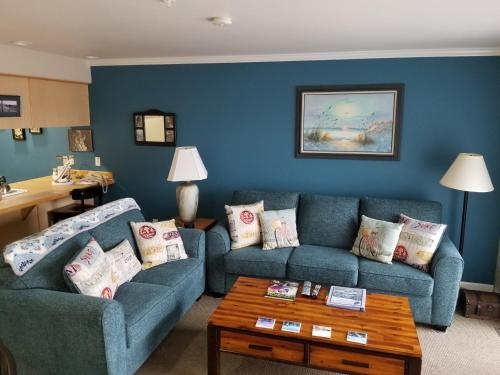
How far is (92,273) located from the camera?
8.29ft

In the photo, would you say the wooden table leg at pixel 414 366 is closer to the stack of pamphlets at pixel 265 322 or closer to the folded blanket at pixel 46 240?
the stack of pamphlets at pixel 265 322

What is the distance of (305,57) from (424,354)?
110 inches

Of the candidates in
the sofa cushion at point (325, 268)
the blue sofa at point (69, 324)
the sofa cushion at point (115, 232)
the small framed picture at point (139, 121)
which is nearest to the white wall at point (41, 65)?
the small framed picture at point (139, 121)

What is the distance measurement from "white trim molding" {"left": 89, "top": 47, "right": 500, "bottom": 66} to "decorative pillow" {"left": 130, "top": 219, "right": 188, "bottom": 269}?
1864mm

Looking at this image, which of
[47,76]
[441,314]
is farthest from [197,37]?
[441,314]

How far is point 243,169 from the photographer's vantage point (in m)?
4.34

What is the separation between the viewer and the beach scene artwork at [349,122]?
385 cm

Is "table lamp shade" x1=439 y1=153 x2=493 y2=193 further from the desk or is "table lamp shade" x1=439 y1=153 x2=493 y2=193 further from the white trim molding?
the desk

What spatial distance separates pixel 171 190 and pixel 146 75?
1.32m

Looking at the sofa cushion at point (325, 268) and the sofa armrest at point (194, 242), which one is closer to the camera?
the sofa cushion at point (325, 268)

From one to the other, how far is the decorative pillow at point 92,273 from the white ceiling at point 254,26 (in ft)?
4.92

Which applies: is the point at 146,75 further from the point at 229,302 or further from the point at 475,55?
the point at 475,55

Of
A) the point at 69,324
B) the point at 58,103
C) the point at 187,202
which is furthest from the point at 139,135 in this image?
the point at 69,324

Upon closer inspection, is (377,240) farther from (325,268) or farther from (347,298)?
(347,298)
